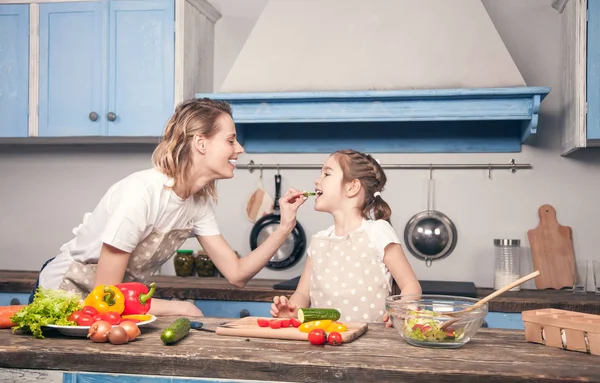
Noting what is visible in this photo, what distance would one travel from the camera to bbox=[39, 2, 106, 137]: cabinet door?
3479mm

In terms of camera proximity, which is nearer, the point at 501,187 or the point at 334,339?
the point at 334,339

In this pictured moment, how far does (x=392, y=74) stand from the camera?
3.29 meters

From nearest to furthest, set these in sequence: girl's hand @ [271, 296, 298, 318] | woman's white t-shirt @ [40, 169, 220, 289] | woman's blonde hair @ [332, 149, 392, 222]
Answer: girl's hand @ [271, 296, 298, 318]
woman's white t-shirt @ [40, 169, 220, 289]
woman's blonde hair @ [332, 149, 392, 222]

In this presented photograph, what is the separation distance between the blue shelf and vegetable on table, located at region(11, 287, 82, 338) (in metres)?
1.71

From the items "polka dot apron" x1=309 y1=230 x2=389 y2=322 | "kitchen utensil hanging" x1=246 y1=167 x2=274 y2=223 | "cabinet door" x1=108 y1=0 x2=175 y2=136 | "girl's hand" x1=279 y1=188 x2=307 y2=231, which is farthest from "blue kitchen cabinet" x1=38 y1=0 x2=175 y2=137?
"polka dot apron" x1=309 y1=230 x2=389 y2=322

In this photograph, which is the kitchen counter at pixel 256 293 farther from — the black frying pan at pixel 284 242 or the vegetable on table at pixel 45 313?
the vegetable on table at pixel 45 313

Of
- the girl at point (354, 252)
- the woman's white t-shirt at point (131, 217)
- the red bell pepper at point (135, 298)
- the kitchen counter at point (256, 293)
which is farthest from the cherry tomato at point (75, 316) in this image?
the kitchen counter at point (256, 293)

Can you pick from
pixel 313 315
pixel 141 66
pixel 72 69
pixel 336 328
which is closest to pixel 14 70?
pixel 72 69

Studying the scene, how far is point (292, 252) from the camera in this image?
363cm

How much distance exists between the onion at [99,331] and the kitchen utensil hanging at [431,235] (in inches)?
86.2

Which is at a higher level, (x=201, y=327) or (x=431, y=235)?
(x=431, y=235)

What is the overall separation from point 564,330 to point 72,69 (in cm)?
277

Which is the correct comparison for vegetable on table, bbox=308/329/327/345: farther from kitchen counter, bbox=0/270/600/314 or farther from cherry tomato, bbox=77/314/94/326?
kitchen counter, bbox=0/270/600/314

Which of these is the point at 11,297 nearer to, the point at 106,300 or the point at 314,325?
the point at 106,300
